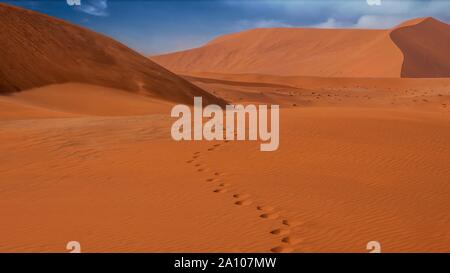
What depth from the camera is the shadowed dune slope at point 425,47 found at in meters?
61.7

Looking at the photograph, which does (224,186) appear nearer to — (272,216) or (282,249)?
(272,216)

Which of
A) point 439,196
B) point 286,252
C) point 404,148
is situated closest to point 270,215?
point 286,252

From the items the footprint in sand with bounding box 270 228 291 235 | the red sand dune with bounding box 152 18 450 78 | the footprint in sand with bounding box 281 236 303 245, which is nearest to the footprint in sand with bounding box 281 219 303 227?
the footprint in sand with bounding box 270 228 291 235

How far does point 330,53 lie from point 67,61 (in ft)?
216

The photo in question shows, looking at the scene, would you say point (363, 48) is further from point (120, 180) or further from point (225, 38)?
point (120, 180)

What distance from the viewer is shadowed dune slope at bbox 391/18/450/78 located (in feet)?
202

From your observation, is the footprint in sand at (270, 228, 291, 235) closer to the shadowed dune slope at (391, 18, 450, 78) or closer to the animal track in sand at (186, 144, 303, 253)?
the animal track in sand at (186, 144, 303, 253)

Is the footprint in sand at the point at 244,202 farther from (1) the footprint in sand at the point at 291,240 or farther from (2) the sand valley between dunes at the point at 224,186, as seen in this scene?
(1) the footprint in sand at the point at 291,240

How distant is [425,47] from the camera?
228ft

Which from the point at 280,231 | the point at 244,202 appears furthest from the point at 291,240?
the point at 244,202

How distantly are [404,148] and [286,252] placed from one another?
5131 mm

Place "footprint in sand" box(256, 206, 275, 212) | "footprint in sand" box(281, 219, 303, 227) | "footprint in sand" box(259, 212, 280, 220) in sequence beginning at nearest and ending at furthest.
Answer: "footprint in sand" box(281, 219, 303, 227), "footprint in sand" box(259, 212, 280, 220), "footprint in sand" box(256, 206, 275, 212)

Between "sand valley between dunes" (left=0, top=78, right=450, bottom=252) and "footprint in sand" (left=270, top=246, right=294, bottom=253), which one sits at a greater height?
"sand valley between dunes" (left=0, top=78, right=450, bottom=252)

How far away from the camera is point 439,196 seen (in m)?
5.46
